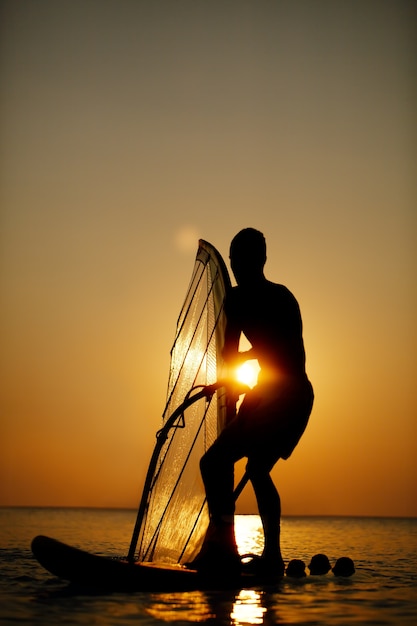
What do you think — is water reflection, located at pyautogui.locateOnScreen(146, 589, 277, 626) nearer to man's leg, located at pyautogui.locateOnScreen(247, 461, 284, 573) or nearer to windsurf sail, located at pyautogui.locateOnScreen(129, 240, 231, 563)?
man's leg, located at pyautogui.locateOnScreen(247, 461, 284, 573)

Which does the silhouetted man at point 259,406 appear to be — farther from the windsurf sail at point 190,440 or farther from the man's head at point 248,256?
the windsurf sail at point 190,440

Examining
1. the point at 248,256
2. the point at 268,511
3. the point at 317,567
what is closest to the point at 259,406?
the point at 268,511

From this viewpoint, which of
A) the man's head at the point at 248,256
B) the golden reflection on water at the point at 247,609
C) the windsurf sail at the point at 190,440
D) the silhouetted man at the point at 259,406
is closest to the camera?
the golden reflection on water at the point at 247,609

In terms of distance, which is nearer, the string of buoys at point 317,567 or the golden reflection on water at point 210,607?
the golden reflection on water at point 210,607

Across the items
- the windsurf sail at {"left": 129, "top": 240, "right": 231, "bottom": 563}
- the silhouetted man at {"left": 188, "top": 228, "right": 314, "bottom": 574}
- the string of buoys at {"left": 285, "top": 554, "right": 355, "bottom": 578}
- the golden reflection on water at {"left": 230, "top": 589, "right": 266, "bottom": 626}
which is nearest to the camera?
the golden reflection on water at {"left": 230, "top": 589, "right": 266, "bottom": 626}

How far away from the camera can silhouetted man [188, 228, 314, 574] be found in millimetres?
7336

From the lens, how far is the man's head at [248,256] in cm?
779

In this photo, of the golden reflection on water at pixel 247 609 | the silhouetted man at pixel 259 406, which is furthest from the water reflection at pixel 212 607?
the silhouetted man at pixel 259 406

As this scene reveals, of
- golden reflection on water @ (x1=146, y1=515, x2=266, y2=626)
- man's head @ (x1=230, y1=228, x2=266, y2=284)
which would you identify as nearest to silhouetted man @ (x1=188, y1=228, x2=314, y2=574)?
man's head @ (x1=230, y1=228, x2=266, y2=284)

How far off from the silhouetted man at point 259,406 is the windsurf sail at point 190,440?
1.26 feet

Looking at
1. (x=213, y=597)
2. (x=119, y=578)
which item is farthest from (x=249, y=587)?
(x=119, y=578)

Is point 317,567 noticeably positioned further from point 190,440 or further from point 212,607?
point 212,607

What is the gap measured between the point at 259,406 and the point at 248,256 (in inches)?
58.7

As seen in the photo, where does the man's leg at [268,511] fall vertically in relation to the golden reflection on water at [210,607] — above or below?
above
